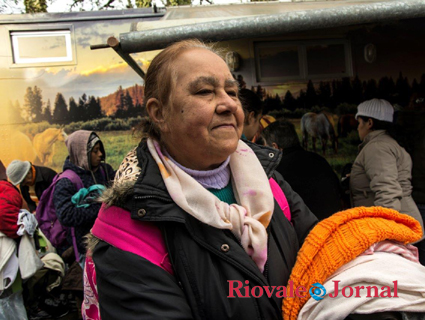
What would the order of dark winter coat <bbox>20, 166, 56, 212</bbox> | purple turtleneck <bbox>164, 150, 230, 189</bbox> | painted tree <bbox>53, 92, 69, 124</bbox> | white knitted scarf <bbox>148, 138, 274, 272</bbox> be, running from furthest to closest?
painted tree <bbox>53, 92, 69, 124</bbox>
dark winter coat <bbox>20, 166, 56, 212</bbox>
purple turtleneck <bbox>164, 150, 230, 189</bbox>
white knitted scarf <bbox>148, 138, 274, 272</bbox>

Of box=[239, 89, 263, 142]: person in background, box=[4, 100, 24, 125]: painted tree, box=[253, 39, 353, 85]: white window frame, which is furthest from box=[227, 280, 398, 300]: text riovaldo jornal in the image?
box=[4, 100, 24, 125]: painted tree

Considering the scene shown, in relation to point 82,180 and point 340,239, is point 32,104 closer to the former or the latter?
point 82,180

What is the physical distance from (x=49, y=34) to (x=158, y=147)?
5421 millimetres

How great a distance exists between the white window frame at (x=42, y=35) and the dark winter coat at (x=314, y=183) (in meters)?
4.64

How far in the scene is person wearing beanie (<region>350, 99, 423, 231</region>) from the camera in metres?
3.00

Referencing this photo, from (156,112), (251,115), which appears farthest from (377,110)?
(156,112)

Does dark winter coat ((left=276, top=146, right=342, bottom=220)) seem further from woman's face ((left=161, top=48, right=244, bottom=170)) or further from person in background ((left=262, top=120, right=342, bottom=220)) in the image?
woman's face ((left=161, top=48, right=244, bottom=170))

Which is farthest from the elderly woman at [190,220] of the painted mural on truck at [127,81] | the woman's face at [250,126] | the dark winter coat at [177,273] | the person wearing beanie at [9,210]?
the painted mural on truck at [127,81]

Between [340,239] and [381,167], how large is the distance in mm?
2126

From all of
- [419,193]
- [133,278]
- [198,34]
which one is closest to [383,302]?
[133,278]

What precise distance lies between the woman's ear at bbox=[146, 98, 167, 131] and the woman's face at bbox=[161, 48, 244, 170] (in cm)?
4

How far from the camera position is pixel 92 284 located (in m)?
1.35

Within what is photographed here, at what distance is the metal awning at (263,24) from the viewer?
2.60 metres

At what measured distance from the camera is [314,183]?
2.70 metres
